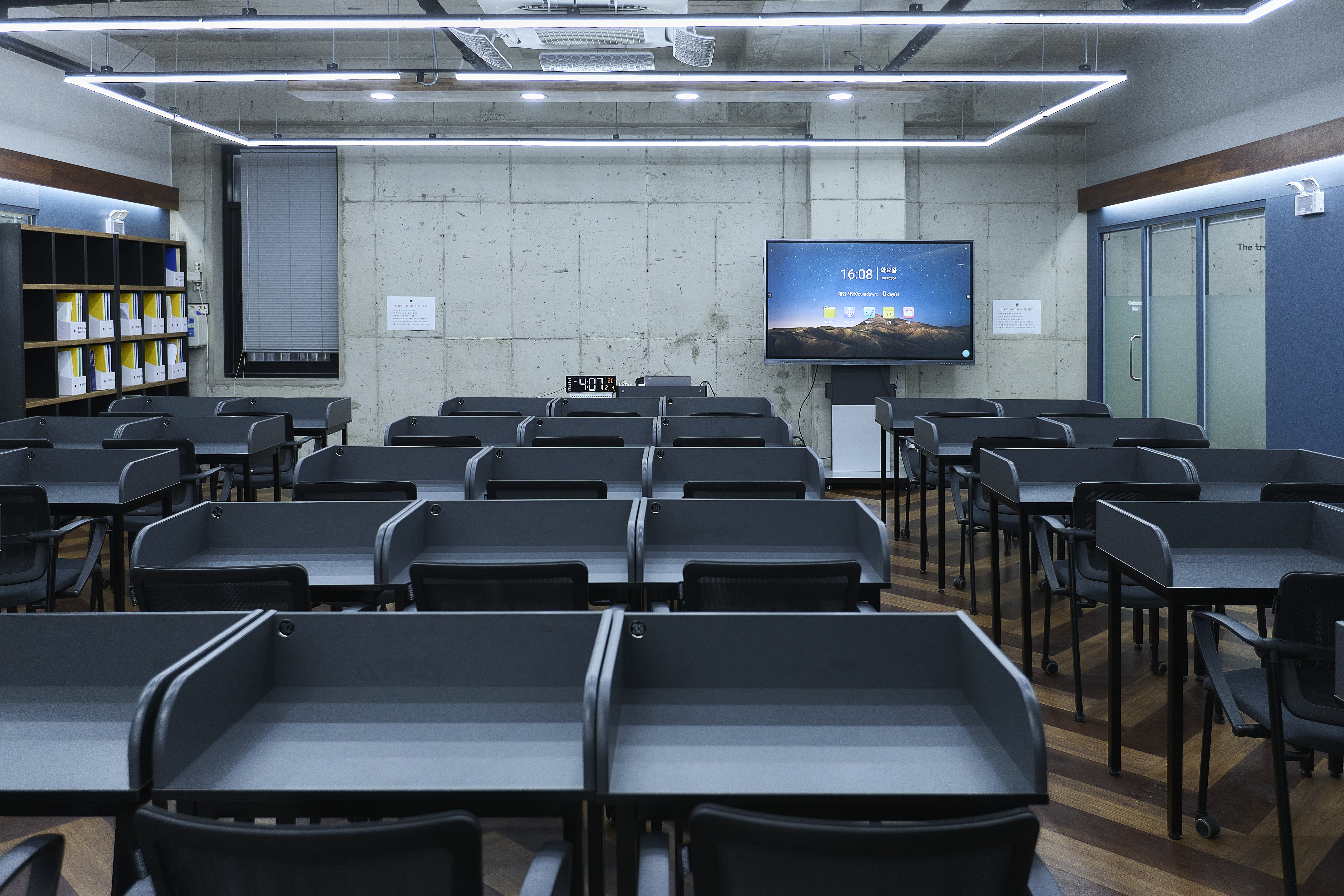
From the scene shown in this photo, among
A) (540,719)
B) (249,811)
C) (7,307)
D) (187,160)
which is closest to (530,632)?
(540,719)

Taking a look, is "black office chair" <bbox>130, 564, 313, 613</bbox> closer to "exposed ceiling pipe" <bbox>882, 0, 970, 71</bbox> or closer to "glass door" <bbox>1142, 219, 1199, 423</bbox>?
"exposed ceiling pipe" <bbox>882, 0, 970, 71</bbox>

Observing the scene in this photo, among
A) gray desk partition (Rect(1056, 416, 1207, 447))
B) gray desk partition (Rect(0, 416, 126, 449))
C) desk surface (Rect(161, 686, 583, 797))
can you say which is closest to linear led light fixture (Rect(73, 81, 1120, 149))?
gray desk partition (Rect(0, 416, 126, 449))

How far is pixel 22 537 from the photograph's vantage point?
12.7ft

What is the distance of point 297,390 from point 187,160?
2614 mm

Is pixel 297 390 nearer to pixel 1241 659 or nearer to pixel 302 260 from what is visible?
pixel 302 260

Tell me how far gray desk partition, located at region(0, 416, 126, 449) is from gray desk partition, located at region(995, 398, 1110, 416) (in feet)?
18.7

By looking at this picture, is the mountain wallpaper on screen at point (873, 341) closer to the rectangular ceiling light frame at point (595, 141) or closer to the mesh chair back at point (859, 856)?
the rectangular ceiling light frame at point (595, 141)

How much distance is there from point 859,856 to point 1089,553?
9.67ft

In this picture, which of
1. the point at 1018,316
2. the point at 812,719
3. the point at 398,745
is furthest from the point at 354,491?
the point at 1018,316

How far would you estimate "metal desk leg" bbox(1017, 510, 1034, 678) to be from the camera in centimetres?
Result: 403

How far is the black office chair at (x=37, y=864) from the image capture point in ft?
4.80

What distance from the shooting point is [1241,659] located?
4227 mm

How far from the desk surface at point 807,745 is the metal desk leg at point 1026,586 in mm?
2234

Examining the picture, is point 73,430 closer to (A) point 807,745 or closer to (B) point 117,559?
(B) point 117,559
